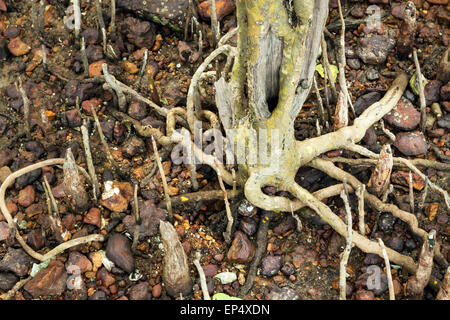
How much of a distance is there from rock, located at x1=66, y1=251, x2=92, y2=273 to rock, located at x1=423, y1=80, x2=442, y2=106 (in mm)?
2434

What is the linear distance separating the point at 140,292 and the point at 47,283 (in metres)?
0.51

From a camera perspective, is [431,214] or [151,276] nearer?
[151,276]

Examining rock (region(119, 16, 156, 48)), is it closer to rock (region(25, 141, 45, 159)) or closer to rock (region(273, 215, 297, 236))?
rock (region(25, 141, 45, 159))

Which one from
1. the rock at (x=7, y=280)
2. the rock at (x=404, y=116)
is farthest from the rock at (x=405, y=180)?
the rock at (x=7, y=280)

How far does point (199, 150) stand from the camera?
2.93 metres

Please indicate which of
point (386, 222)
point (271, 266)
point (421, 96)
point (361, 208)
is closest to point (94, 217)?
point (271, 266)

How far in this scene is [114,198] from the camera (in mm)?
2855

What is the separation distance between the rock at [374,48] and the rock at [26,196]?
241cm

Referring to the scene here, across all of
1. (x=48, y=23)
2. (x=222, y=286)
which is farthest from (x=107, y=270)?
(x=48, y=23)

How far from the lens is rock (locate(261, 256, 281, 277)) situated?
2.70 meters

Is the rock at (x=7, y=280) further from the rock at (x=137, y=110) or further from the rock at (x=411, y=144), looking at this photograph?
the rock at (x=411, y=144)

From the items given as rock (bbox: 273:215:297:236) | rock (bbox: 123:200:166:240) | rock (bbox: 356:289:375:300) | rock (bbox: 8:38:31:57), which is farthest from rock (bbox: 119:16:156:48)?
rock (bbox: 356:289:375:300)

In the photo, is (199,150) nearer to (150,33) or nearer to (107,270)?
(107,270)

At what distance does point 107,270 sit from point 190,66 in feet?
5.14
